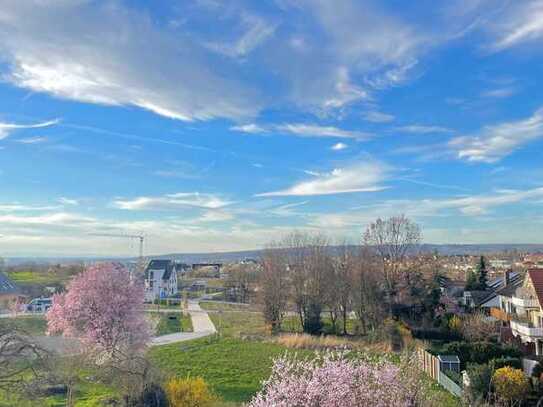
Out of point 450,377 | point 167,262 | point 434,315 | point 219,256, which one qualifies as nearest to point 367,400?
point 450,377

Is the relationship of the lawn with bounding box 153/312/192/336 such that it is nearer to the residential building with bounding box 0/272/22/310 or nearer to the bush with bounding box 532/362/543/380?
the residential building with bounding box 0/272/22/310

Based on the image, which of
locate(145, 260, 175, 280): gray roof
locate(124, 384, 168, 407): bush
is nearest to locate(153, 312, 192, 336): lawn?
locate(145, 260, 175, 280): gray roof

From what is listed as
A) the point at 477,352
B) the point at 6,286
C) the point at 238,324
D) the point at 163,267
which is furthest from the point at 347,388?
the point at 163,267

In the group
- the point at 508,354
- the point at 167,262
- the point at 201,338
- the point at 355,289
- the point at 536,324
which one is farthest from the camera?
the point at 167,262

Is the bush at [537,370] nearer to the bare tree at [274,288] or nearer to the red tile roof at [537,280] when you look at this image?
the red tile roof at [537,280]

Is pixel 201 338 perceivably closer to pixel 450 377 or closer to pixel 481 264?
pixel 450 377

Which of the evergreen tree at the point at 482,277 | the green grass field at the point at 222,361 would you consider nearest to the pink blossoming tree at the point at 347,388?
the green grass field at the point at 222,361
